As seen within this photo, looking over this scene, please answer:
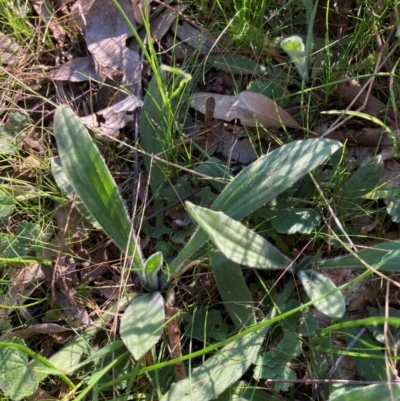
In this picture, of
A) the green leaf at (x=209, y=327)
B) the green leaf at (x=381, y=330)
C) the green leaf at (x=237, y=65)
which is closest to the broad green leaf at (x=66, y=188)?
the green leaf at (x=209, y=327)

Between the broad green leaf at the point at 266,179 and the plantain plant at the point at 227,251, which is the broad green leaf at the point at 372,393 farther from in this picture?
the broad green leaf at the point at 266,179

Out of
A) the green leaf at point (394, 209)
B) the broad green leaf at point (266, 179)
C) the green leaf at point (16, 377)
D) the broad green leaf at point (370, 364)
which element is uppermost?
the broad green leaf at point (266, 179)

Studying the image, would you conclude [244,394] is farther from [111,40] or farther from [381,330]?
[111,40]

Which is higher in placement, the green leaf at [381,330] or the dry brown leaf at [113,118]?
the dry brown leaf at [113,118]

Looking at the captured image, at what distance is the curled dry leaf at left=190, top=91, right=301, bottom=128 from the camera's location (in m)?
1.58

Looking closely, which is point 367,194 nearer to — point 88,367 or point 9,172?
point 88,367

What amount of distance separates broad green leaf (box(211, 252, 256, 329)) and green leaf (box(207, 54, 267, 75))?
2.03ft

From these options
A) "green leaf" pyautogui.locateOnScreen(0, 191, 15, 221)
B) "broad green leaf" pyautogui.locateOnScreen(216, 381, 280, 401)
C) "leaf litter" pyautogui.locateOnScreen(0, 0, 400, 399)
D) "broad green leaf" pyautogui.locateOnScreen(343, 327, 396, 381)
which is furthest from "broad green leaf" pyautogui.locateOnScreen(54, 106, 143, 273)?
"broad green leaf" pyautogui.locateOnScreen(343, 327, 396, 381)

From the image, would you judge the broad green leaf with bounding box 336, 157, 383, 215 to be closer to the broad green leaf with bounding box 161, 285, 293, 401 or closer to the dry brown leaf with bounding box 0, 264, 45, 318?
the broad green leaf with bounding box 161, 285, 293, 401

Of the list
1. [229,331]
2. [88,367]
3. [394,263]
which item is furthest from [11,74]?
[394,263]

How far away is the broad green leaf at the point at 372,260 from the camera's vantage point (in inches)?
52.0

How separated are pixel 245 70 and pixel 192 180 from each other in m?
0.40

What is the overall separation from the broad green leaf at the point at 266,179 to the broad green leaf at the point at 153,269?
10 centimetres

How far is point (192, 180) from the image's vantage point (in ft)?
5.21
